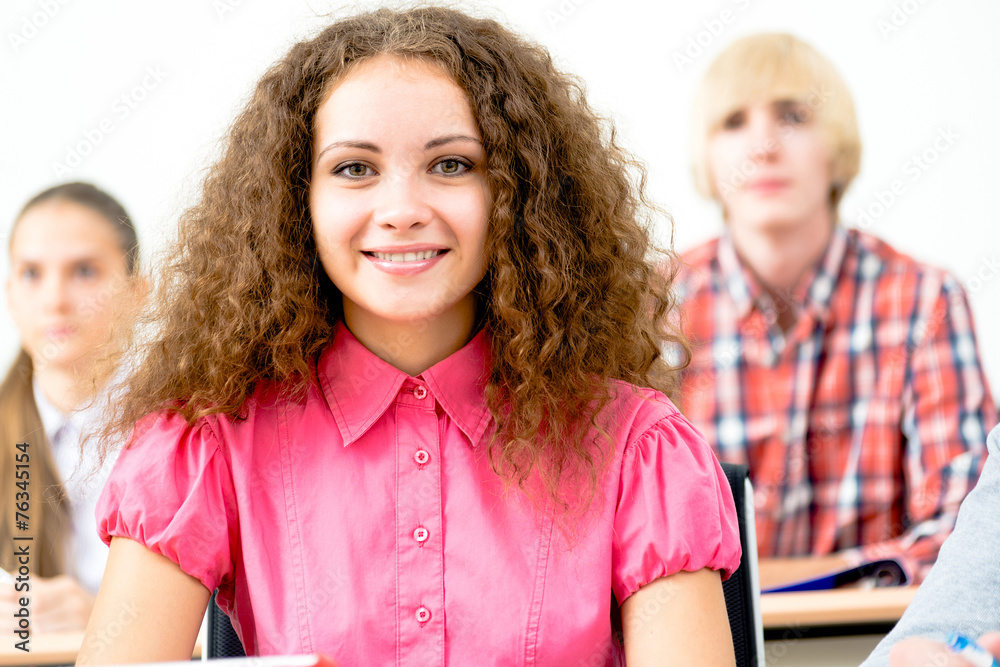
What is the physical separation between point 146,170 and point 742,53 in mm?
1369

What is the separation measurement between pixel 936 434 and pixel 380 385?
1.43 m

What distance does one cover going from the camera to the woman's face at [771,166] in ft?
6.35

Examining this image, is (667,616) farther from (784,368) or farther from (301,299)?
(784,368)

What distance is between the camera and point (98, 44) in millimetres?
1903

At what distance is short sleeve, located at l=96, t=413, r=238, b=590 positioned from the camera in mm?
928

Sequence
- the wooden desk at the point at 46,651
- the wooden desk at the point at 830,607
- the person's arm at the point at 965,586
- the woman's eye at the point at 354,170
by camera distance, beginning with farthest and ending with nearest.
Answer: the wooden desk at the point at 830,607
the wooden desk at the point at 46,651
the woman's eye at the point at 354,170
the person's arm at the point at 965,586

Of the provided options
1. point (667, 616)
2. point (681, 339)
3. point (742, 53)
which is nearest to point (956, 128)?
point (742, 53)

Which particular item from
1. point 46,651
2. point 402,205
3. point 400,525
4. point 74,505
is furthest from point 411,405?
point 46,651

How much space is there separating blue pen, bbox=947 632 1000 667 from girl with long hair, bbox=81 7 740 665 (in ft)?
0.98

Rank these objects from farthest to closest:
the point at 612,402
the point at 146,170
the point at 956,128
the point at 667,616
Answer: the point at 956,128
the point at 146,170
the point at 612,402
the point at 667,616

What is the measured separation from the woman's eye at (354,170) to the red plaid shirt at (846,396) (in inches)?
43.1

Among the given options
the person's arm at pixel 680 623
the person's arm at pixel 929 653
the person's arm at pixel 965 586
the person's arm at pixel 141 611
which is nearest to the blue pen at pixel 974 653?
the person's arm at pixel 929 653

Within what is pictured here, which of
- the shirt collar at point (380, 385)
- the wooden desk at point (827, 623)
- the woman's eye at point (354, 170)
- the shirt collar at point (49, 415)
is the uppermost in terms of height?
the woman's eye at point (354, 170)

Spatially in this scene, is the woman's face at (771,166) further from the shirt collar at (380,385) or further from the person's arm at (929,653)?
the person's arm at (929,653)
